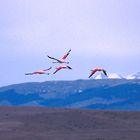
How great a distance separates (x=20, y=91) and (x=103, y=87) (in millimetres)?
23499

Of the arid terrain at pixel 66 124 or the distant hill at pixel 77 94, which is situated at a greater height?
the distant hill at pixel 77 94

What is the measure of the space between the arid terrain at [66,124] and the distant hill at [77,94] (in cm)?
7718

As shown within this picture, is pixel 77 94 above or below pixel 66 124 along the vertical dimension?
above

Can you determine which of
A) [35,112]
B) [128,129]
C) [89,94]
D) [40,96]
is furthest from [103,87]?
[128,129]

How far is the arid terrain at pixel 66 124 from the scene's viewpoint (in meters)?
54.4

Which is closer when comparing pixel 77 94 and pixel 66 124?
pixel 66 124

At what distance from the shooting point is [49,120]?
67.0 metres

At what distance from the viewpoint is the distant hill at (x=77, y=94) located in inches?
6211

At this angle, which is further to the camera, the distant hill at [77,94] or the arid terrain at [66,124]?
the distant hill at [77,94]

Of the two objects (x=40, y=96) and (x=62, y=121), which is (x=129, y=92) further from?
(x=62, y=121)

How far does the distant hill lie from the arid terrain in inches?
3039

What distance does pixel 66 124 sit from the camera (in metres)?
64.1

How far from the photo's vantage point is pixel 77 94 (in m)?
168

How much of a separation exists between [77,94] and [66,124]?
10428 cm
